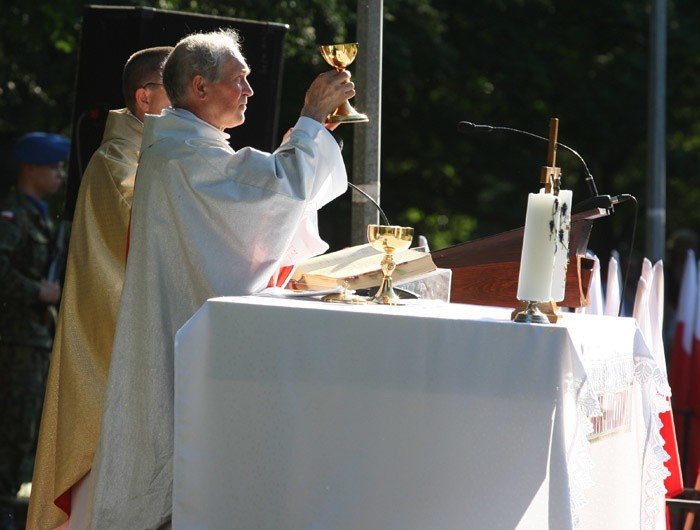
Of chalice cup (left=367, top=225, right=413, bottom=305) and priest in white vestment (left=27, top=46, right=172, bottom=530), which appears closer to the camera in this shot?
chalice cup (left=367, top=225, right=413, bottom=305)

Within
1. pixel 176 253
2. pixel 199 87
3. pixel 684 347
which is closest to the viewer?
→ pixel 176 253

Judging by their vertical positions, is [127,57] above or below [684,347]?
above

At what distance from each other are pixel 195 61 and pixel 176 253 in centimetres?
57

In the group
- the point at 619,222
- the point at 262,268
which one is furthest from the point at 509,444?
the point at 619,222

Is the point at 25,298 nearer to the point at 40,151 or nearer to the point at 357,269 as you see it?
the point at 40,151

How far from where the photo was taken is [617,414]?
3510 millimetres

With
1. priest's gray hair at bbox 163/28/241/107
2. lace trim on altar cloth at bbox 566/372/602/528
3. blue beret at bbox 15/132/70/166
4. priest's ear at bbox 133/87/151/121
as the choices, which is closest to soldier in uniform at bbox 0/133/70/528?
blue beret at bbox 15/132/70/166

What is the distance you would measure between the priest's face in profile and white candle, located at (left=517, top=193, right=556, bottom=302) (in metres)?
0.95

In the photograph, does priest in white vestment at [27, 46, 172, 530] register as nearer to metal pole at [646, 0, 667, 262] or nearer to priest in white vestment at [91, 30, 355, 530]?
priest in white vestment at [91, 30, 355, 530]

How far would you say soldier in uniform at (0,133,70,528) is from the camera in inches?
272

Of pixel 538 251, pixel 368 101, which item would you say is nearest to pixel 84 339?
pixel 368 101

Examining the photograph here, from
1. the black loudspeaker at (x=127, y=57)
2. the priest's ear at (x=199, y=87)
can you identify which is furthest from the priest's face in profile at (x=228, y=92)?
the black loudspeaker at (x=127, y=57)

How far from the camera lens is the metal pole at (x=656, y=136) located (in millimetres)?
8039

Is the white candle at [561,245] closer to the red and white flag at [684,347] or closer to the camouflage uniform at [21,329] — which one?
the red and white flag at [684,347]
